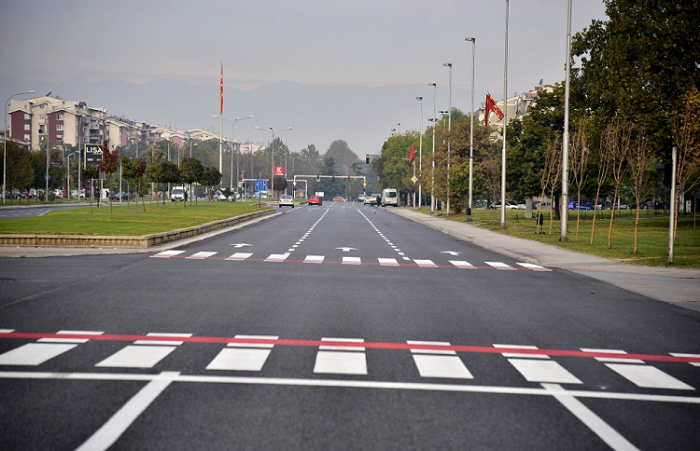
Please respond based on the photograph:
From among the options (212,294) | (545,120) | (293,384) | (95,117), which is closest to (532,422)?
(293,384)

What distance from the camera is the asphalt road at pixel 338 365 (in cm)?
525

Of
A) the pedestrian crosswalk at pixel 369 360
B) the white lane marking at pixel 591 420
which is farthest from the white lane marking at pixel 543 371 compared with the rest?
the white lane marking at pixel 591 420

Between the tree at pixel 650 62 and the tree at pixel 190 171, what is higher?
the tree at pixel 650 62

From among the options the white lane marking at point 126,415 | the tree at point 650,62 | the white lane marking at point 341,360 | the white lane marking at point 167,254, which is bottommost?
the white lane marking at point 167,254

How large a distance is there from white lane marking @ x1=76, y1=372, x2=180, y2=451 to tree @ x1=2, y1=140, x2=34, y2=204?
76914mm

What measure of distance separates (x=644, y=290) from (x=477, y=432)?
10777 millimetres

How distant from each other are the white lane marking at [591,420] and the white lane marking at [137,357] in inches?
151

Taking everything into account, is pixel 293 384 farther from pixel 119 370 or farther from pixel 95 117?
pixel 95 117

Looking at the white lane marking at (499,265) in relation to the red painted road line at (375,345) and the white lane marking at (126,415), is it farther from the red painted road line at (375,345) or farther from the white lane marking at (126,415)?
the white lane marking at (126,415)

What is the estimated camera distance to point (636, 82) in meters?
37.4

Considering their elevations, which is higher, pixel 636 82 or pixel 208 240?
pixel 636 82

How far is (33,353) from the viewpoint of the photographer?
7.61 metres

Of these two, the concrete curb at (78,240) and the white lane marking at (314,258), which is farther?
the concrete curb at (78,240)

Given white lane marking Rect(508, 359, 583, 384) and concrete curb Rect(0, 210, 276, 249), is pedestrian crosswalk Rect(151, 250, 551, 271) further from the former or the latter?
white lane marking Rect(508, 359, 583, 384)
